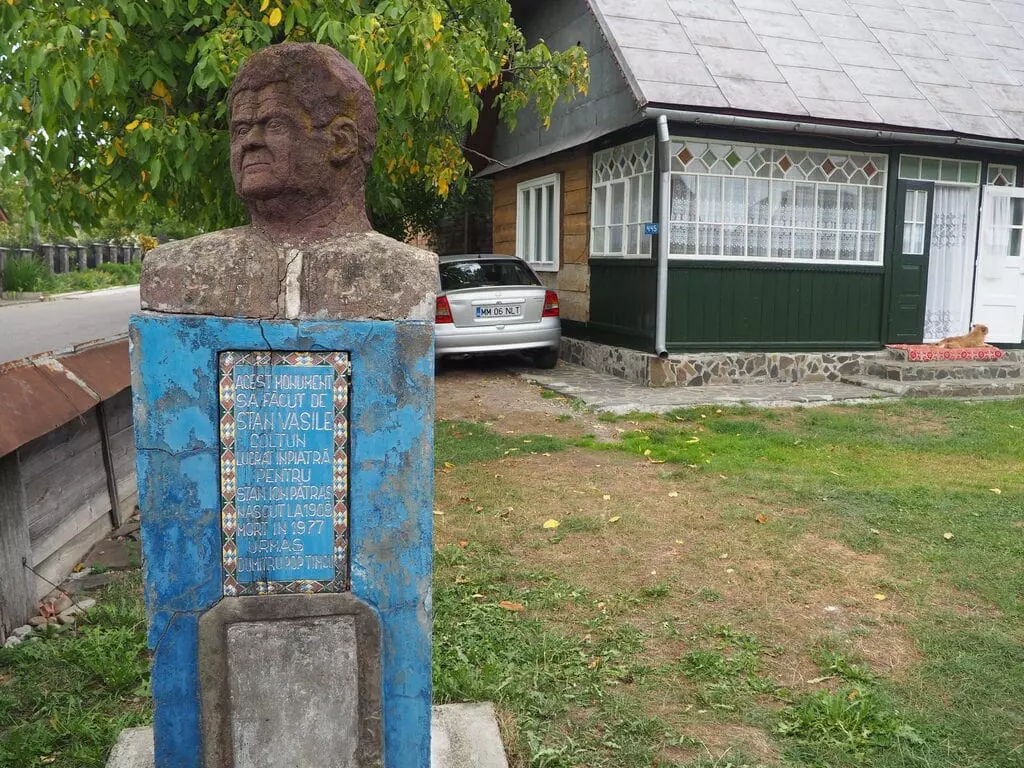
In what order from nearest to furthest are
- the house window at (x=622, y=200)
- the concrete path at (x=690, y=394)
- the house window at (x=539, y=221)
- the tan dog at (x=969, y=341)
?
1. the concrete path at (x=690, y=394)
2. the house window at (x=622, y=200)
3. the tan dog at (x=969, y=341)
4. the house window at (x=539, y=221)

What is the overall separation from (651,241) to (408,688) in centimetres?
776

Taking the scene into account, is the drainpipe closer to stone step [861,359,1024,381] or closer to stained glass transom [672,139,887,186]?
stained glass transom [672,139,887,186]

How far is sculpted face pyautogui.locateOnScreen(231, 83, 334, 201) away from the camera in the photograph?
239cm

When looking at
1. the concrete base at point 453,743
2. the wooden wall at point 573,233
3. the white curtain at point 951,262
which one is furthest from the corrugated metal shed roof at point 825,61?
the concrete base at point 453,743

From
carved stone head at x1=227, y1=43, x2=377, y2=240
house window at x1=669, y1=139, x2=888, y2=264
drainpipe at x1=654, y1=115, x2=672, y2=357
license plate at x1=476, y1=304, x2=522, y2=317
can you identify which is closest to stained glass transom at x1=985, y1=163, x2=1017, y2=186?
house window at x1=669, y1=139, x2=888, y2=264

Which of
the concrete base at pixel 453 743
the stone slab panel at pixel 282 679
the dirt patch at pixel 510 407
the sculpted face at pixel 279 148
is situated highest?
the sculpted face at pixel 279 148

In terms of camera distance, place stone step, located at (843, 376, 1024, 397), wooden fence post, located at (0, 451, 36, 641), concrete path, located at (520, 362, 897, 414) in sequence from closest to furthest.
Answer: wooden fence post, located at (0, 451, 36, 641)
concrete path, located at (520, 362, 897, 414)
stone step, located at (843, 376, 1024, 397)

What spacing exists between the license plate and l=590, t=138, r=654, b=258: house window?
1.42 m

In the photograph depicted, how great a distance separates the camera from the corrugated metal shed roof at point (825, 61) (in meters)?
9.26

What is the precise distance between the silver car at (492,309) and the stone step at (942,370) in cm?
375

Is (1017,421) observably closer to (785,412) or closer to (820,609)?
(785,412)

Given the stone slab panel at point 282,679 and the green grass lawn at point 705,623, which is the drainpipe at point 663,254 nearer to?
the green grass lawn at point 705,623

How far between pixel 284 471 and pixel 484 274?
8221 millimetres

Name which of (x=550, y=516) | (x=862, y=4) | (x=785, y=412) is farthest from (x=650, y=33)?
(x=550, y=516)
